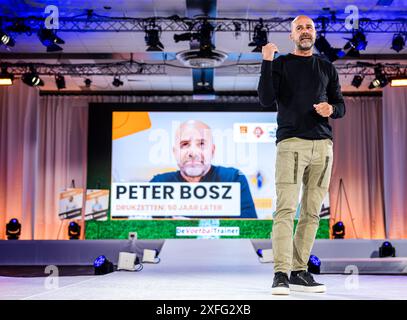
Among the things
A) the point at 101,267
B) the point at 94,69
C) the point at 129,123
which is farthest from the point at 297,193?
the point at 129,123

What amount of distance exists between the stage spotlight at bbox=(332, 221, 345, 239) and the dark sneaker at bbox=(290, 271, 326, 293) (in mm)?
9792

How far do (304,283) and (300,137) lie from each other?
0.64 metres

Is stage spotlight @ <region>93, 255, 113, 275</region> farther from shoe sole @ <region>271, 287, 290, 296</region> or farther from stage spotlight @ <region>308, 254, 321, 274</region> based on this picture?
shoe sole @ <region>271, 287, 290, 296</region>

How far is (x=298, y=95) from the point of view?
243 centimetres

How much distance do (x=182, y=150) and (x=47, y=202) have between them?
342cm

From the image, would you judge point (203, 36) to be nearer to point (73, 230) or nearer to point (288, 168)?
point (288, 168)

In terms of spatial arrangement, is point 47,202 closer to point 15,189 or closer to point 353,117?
point 15,189

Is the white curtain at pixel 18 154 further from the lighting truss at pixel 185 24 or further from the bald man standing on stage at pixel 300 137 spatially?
the bald man standing on stage at pixel 300 137

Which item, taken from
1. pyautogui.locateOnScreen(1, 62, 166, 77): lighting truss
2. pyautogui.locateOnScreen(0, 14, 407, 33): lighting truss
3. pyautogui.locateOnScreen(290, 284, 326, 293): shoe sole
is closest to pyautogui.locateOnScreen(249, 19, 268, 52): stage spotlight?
pyautogui.locateOnScreen(0, 14, 407, 33): lighting truss

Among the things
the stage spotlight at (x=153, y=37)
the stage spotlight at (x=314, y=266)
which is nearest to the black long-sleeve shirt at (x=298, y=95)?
the stage spotlight at (x=314, y=266)

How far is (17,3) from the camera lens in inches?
302

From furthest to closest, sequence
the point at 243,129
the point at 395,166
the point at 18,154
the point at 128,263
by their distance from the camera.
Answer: the point at 243,129, the point at 18,154, the point at 395,166, the point at 128,263

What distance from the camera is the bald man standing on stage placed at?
2.34 meters

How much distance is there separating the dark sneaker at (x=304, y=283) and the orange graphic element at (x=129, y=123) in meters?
10.4
